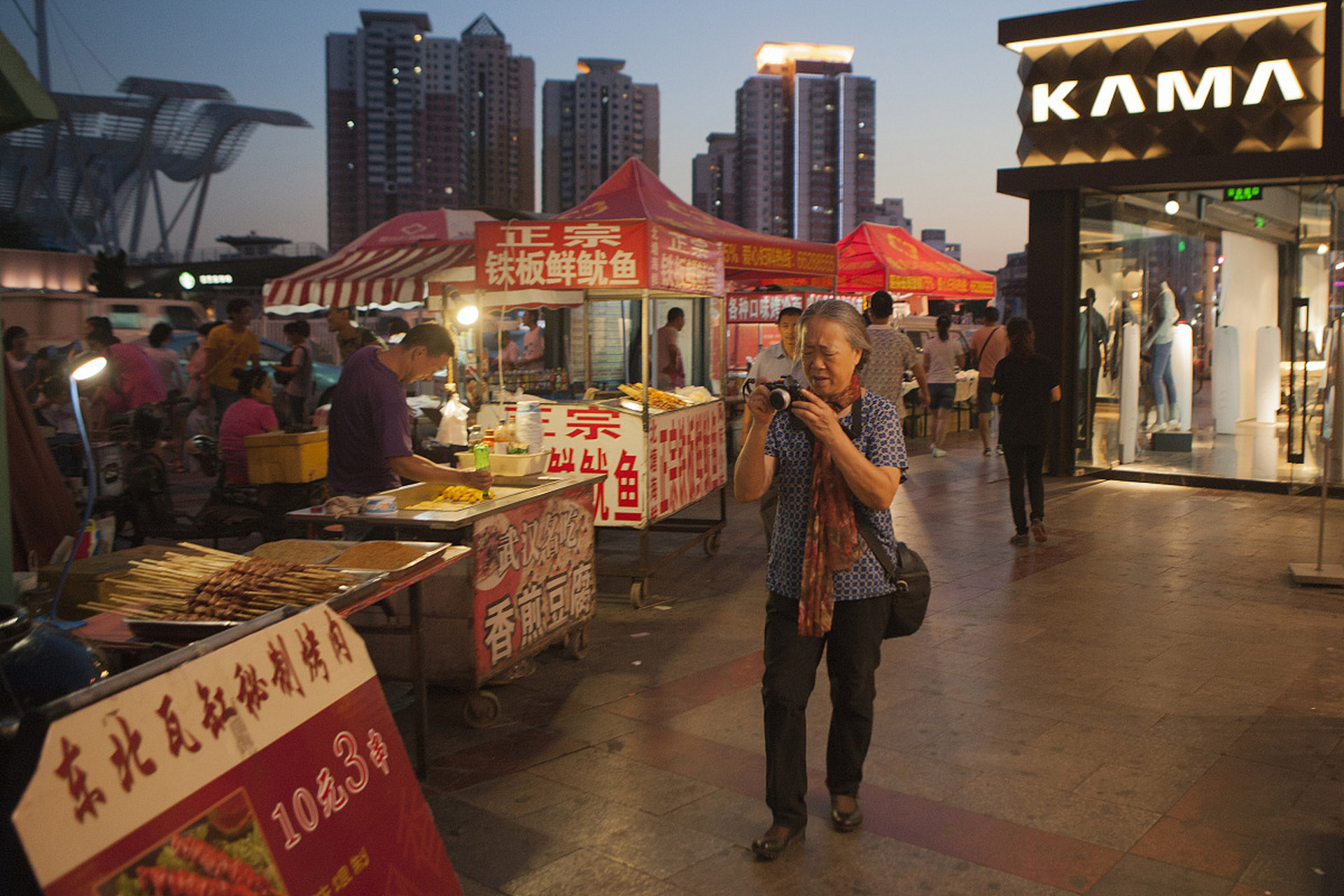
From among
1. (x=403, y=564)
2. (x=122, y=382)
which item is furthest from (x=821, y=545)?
(x=122, y=382)

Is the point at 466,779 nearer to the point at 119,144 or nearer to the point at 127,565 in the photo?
the point at 127,565

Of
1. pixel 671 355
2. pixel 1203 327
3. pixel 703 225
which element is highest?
pixel 703 225

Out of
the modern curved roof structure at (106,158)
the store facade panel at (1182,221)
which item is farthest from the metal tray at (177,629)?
the modern curved roof structure at (106,158)

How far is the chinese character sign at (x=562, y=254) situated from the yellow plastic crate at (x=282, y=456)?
6.68 ft

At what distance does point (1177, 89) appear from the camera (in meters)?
11.0

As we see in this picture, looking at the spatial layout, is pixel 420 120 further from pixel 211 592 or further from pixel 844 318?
pixel 211 592

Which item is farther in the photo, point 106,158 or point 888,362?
point 106,158

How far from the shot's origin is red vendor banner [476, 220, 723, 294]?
23.1 ft

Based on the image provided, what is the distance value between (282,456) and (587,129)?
11947 cm

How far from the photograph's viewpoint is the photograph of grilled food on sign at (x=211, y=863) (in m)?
1.84

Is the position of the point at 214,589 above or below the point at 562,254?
below

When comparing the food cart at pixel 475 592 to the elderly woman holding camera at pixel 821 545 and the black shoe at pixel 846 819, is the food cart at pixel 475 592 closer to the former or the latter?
the elderly woman holding camera at pixel 821 545

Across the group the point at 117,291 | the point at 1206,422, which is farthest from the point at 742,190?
the point at 1206,422

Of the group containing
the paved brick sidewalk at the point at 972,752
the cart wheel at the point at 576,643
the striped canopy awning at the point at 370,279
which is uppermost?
the striped canopy awning at the point at 370,279
